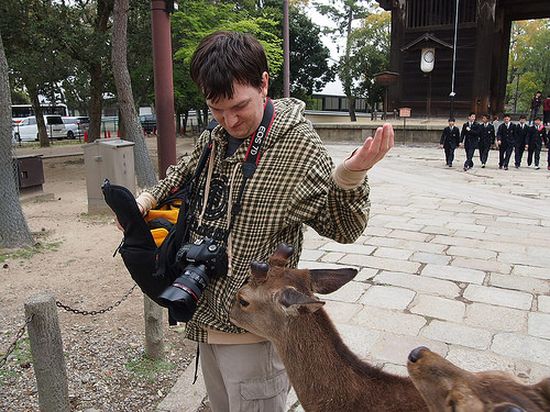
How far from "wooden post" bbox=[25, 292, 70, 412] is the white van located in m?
32.6

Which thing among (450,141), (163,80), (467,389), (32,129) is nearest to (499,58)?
(450,141)

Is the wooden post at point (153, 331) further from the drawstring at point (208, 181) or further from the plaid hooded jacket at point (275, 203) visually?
the drawstring at point (208, 181)

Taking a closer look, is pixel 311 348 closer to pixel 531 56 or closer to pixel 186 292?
pixel 186 292

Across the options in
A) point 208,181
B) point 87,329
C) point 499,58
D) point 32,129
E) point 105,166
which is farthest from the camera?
A: point 32,129

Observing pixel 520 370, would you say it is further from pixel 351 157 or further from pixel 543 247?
pixel 543 247

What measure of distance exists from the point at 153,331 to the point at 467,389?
2919mm

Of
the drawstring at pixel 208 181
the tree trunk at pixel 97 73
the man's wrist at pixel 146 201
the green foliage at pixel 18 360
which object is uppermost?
the tree trunk at pixel 97 73

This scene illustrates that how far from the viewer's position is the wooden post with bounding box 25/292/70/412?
289 centimetres

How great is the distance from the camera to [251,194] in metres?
1.87

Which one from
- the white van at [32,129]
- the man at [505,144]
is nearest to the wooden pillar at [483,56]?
the man at [505,144]

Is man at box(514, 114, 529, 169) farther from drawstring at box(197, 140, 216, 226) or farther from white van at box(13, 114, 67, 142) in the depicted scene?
white van at box(13, 114, 67, 142)

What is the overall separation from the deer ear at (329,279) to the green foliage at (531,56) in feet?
145

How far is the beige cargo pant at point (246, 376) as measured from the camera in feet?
6.35

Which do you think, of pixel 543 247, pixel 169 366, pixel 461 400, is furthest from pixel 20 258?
pixel 543 247
